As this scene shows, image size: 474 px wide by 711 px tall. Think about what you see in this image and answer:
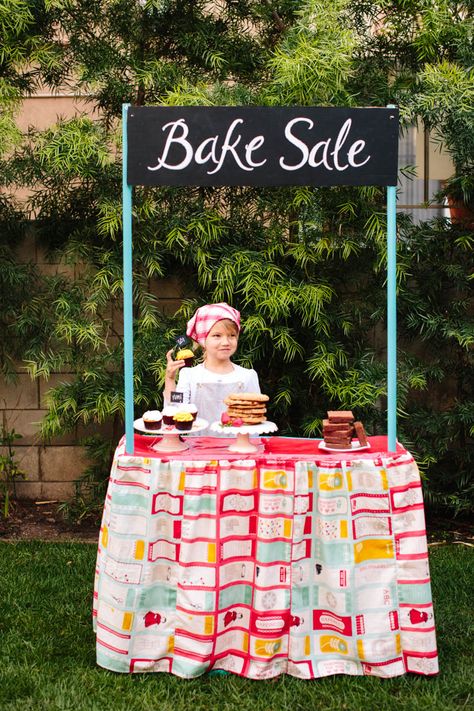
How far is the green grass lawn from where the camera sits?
313 centimetres

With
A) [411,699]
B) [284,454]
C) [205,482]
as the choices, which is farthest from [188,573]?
[411,699]

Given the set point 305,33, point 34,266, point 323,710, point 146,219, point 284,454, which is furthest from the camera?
point 34,266

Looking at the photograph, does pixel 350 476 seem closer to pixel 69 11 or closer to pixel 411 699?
pixel 411 699

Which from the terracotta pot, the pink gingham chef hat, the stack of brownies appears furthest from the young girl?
the terracotta pot

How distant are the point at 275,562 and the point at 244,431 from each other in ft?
1.57

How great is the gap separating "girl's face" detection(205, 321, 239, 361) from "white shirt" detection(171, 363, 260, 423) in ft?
0.34

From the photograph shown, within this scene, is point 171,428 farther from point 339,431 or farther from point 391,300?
point 391,300

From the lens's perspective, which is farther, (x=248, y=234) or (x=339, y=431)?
(x=248, y=234)

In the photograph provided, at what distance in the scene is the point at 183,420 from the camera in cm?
337

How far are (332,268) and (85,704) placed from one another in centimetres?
289

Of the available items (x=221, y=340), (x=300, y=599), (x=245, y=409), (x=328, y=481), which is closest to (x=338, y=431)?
(x=328, y=481)

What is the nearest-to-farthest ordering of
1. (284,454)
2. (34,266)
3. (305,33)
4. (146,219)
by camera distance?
(284,454)
(305,33)
(146,219)
(34,266)

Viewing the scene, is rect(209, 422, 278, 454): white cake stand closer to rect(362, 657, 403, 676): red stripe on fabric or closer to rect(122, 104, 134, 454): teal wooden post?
rect(122, 104, 134, 454): teal wooden post

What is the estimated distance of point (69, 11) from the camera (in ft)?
16.8
